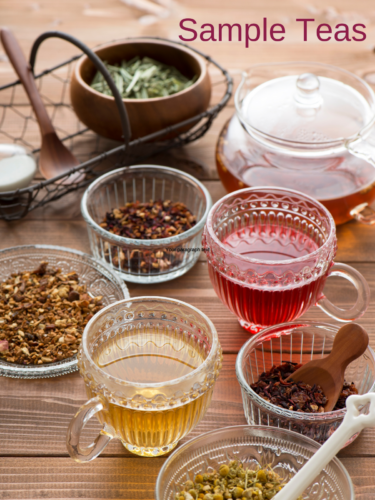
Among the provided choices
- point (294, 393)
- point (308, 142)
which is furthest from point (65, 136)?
point (294, 393)

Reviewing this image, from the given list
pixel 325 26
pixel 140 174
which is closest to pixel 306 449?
pixel 140 174

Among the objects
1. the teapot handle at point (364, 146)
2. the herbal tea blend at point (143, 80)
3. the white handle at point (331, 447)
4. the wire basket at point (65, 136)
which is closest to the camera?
the white handle at point (331, 447)

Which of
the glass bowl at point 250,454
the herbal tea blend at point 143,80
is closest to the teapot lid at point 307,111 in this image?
the herbal tea blend at point 143,80

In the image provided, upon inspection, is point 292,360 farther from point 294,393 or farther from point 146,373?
point 146,373

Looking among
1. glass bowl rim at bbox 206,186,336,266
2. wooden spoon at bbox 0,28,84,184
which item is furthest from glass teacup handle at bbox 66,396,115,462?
wooden spoon at bbox 0,28,84,184

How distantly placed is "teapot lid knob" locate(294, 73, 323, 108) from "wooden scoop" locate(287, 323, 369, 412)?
516 millimetres

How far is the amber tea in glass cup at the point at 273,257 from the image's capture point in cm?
91

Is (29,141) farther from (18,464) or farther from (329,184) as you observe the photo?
(18,464)

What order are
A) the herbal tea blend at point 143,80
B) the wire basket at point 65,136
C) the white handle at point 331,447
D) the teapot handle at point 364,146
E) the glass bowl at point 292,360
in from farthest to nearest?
the herbal tea blend at point 143,80
the wire basket at point 65,136
the teapot handle at point 364,146
the glass bowl at point 292,360
the white handle at point 331,447

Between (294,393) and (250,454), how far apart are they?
0.12 m

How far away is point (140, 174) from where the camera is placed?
51.8 inches

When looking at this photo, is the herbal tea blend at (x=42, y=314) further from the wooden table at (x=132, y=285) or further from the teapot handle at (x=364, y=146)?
the teapot handle at (x=364, y=146)

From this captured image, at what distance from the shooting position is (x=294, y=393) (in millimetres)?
865

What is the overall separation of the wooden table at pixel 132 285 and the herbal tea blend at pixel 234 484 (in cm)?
9
